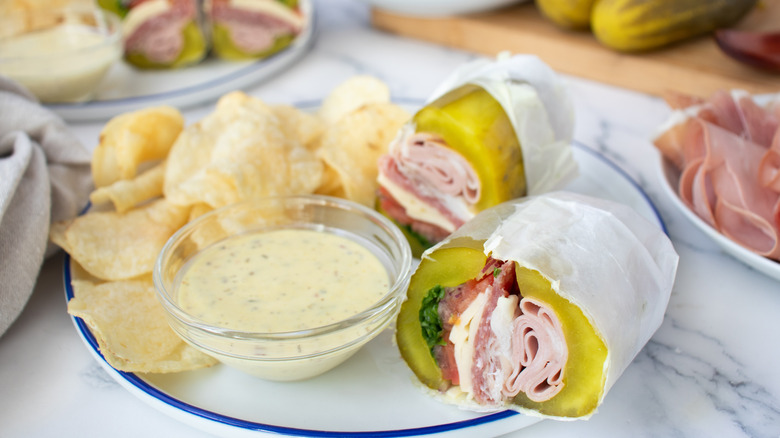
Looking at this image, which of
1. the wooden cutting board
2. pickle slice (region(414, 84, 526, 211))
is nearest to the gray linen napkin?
pickle slice (region(414, 84, 526, 211))

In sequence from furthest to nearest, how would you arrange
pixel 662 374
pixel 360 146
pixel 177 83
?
pixel 177 83 < pixel 360 146 < pixel 662 374

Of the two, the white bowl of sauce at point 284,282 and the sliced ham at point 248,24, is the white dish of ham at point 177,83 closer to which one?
the sliced ham at point 248,24

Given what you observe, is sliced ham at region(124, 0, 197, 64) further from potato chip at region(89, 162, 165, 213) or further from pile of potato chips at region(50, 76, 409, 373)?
potato chip at region(89, 162, 165, 213)

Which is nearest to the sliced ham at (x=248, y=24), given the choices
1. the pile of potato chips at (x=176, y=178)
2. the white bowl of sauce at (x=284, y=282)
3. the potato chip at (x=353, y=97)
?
the potato chip at (x=353, y=97)

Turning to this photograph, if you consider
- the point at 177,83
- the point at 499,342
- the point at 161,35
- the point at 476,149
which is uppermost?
the point at 476,149

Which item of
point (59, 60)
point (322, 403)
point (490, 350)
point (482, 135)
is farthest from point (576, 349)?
point (59, 60)

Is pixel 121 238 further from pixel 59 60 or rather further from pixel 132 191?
pixel 59 60

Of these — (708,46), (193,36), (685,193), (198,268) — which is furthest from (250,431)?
(708,46)
